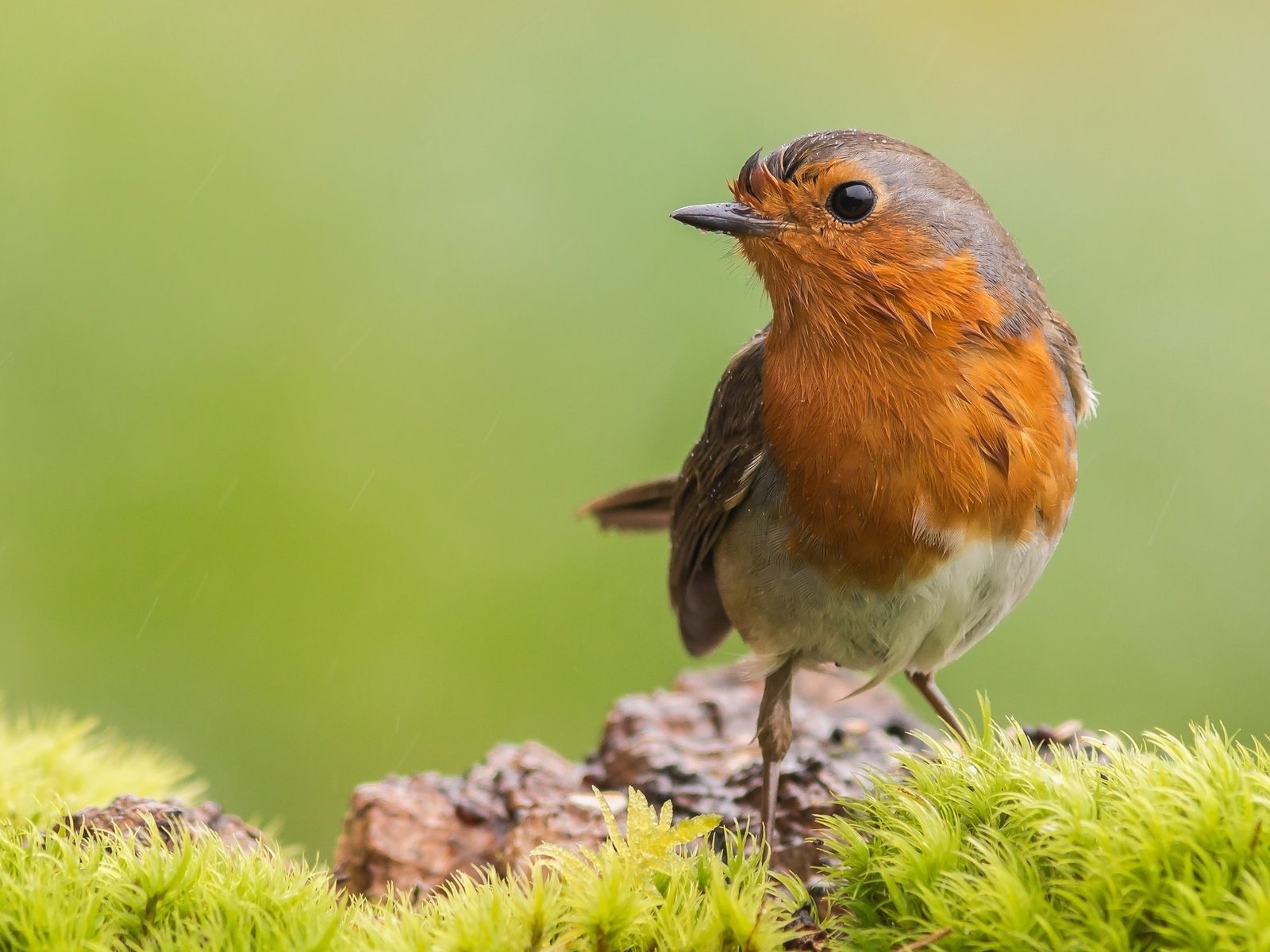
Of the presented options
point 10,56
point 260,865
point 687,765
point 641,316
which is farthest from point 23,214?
point 260,865

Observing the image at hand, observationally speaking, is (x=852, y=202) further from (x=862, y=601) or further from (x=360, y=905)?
(x=360, y=905)

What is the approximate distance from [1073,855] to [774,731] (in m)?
1.56

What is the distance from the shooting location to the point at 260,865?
2336 millimetres

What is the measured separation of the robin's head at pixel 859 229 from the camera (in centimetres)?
325

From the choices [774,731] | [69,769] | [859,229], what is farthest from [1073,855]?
[69,769]

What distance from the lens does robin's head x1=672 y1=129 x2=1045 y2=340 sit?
3248mm

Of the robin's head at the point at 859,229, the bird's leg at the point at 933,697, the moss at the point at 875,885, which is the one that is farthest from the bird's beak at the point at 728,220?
the bird's leg at the point at 933,697

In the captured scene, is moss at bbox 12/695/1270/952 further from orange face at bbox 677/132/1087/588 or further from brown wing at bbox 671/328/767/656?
brown wing at bbox 671/328/767/656

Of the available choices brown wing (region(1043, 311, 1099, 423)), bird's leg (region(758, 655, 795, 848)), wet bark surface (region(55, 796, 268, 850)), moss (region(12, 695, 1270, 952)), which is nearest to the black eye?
brown wing (region(1043, 311, 1099, 423))

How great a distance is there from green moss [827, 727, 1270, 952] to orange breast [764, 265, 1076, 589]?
2.94 feet

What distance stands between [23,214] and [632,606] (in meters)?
2.97

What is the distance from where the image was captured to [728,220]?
3275mm

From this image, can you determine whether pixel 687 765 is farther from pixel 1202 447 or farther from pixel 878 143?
pixel 1202 447

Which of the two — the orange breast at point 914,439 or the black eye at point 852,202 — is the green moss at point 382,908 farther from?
the black eye at point 852,202
